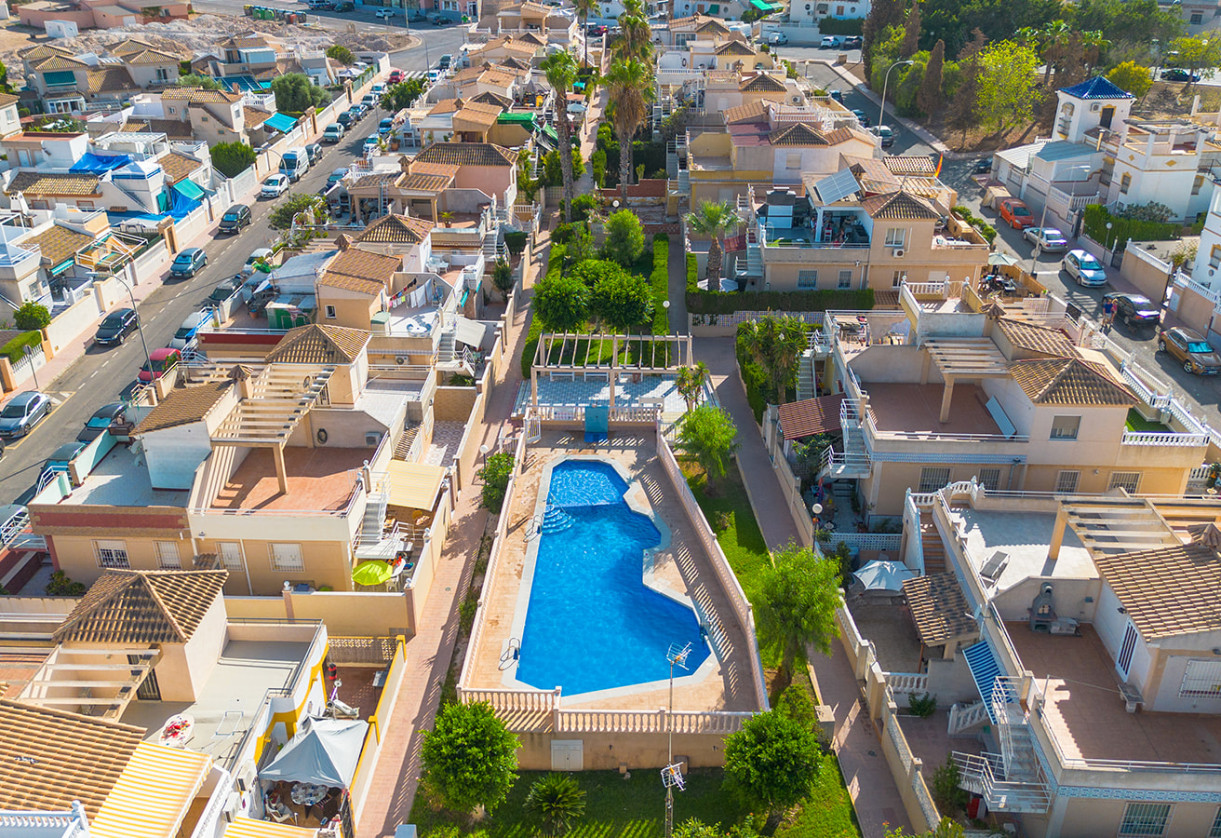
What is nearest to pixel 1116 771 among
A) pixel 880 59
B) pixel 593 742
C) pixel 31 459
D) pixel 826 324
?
pixel 593 742

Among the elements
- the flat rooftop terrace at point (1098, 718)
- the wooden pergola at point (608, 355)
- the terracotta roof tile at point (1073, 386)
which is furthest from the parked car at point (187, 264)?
the flat rooftop terrace at point (1098, 718)

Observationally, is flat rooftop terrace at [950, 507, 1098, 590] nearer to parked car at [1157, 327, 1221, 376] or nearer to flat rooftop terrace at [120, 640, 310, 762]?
parked car at [1157, 327, 1221, 376]

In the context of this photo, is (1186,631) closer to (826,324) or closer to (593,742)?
(593,742)

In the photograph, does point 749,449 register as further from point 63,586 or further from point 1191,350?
point 63,586

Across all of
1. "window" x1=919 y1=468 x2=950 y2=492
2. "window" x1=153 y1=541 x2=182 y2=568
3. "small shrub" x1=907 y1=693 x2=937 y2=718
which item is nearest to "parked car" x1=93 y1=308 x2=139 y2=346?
"window" x1=153 y1=541 x2=182 y2=568

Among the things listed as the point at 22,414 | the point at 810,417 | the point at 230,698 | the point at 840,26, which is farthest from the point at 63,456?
the point at 840,26

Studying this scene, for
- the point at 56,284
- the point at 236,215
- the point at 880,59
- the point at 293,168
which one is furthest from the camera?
the point at 880,59
